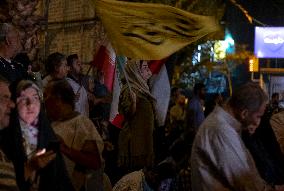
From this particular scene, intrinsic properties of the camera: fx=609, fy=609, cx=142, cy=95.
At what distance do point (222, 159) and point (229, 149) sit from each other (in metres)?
0.09

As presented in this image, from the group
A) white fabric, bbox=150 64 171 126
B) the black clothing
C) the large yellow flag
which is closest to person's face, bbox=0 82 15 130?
the large yellow flag

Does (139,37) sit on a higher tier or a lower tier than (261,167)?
higher

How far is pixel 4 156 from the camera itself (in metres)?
3.49

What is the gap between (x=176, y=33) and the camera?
6.22 metres

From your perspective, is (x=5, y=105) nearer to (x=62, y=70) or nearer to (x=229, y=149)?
(x=229, y=149)

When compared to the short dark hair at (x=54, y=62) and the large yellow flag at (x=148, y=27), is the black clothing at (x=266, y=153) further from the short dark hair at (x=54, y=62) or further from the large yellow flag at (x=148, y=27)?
the short dark hair at (x=54, y=62)

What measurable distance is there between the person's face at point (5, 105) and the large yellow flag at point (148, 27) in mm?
2100

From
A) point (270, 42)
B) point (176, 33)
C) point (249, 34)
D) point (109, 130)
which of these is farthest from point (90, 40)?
point (249, 34)

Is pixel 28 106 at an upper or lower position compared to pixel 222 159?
upper

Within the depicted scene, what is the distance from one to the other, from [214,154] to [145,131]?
9.22 feet

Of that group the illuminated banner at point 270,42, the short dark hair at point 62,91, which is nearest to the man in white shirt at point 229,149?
the short dark hair at point 62,91

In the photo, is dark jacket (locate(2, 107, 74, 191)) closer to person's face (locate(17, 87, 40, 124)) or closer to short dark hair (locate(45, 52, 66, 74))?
person's face (locate(17, 87, 40, 124))

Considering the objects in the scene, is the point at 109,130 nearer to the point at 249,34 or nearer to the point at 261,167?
the point at 261,167

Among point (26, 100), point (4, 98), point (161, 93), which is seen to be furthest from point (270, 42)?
point (4, 98)
